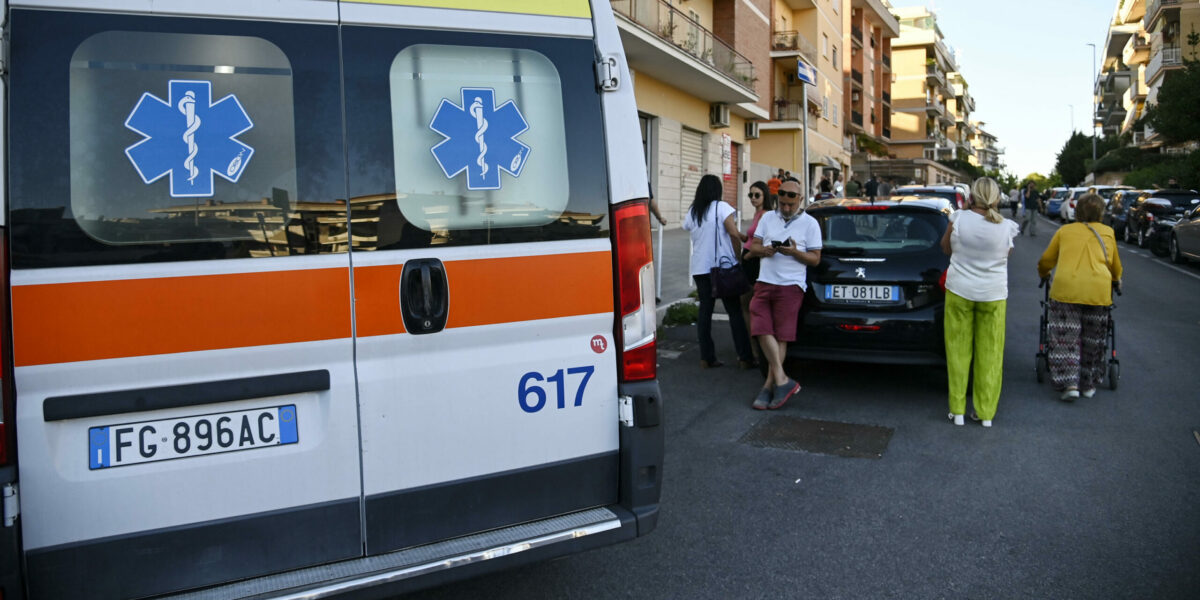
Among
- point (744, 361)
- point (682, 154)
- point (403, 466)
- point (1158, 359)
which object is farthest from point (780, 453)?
point (682, 154)

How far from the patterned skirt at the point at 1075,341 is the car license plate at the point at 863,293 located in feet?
4.10

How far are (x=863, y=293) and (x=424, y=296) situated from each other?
4.52 m

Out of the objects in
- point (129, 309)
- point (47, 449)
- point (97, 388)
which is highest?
point (129, 309)

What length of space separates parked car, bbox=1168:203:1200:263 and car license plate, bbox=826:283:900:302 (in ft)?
45.4

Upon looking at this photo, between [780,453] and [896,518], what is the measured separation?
1124mm

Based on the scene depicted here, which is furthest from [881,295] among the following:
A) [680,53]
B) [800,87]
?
[800,87]

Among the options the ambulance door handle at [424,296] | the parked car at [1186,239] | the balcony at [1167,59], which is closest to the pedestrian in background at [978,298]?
the ambulance door handle at [424,296]

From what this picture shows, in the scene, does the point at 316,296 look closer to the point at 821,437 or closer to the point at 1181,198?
the point at 821,437

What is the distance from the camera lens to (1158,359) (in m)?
7.95

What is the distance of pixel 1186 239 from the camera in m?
17.3

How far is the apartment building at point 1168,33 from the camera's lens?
165ft

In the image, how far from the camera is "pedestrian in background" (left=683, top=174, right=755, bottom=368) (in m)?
7.15

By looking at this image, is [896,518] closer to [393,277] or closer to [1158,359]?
[393,277]

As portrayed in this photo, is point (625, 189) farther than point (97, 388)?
Yes
